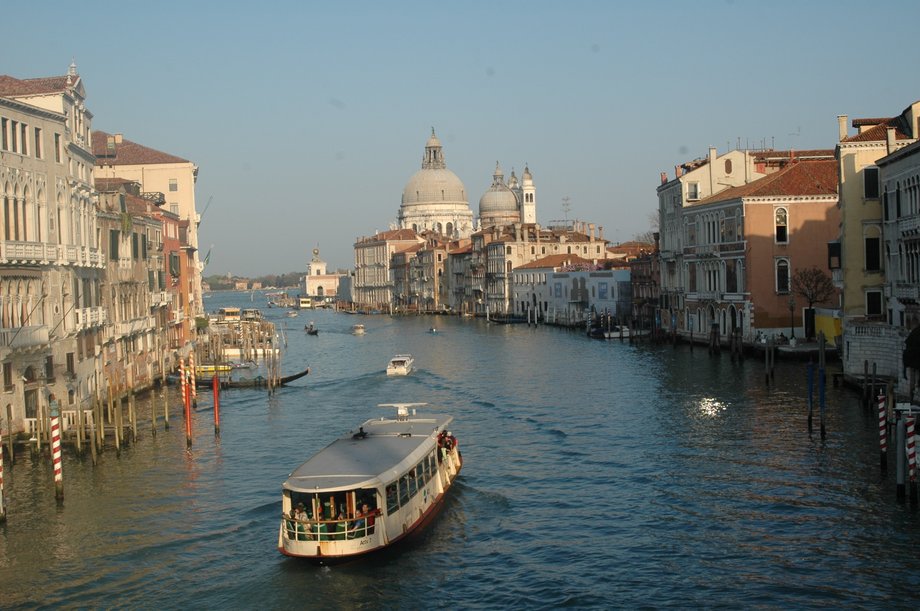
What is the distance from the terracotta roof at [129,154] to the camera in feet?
146

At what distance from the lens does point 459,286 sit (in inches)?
3728

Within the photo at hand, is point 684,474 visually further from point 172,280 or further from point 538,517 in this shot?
point 172,280

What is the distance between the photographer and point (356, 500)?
45.8ft

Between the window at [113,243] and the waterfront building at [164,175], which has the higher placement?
the waterfront building at [164,175]

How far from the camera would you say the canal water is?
1312 cm

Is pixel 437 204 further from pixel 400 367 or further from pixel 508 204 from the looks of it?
pixel 400 367

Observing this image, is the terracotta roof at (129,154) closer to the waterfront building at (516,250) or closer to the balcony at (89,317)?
the balcony at (89,317)

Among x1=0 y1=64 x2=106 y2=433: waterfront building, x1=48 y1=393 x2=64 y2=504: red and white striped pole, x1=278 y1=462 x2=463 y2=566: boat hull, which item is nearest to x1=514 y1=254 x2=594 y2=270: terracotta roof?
x1=0 y1=64 x2=106 y2=433: waterfront building

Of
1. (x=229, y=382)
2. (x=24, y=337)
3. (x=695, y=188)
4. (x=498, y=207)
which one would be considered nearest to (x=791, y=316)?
(x=695, y=188)

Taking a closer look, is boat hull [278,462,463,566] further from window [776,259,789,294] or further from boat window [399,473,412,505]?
window [776,259,789,294]

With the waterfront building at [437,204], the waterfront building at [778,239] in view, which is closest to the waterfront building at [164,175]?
the waterfront building at [778,239]

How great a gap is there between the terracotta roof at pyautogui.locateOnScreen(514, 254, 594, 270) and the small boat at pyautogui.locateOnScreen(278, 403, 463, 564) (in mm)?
55409

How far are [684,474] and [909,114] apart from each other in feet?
42.7

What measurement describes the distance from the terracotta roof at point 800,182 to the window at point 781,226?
587mm
